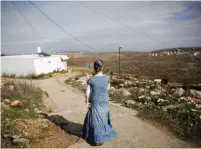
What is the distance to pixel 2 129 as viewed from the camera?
600cm

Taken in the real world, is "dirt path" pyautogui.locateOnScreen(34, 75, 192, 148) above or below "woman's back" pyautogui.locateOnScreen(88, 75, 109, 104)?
below

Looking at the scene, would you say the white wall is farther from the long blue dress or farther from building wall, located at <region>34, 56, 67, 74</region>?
the long blue dress

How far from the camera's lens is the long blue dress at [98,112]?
5305 millimetres

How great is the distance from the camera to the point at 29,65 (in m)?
26.8

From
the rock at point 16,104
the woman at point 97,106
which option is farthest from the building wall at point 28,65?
the woman at point 97,106

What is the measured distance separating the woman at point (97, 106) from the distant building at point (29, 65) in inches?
869

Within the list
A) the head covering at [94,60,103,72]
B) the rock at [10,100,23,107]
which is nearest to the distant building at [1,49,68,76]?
the rock at [10,100,23,107]

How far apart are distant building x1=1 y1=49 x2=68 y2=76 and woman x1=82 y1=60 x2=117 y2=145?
869 inches

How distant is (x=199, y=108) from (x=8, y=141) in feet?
20.7

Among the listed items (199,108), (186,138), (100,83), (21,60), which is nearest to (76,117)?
(100,83)

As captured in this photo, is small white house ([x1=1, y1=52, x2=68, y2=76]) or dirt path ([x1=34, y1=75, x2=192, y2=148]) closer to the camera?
dirt path ([x1=34, y1=75, x2=192, y2=148])

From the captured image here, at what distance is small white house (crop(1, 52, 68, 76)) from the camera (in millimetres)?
26672

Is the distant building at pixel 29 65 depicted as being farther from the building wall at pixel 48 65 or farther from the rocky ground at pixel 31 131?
the rocky ground at pixel 31 131

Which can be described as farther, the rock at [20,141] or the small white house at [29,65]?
the small white house at [29,65]
